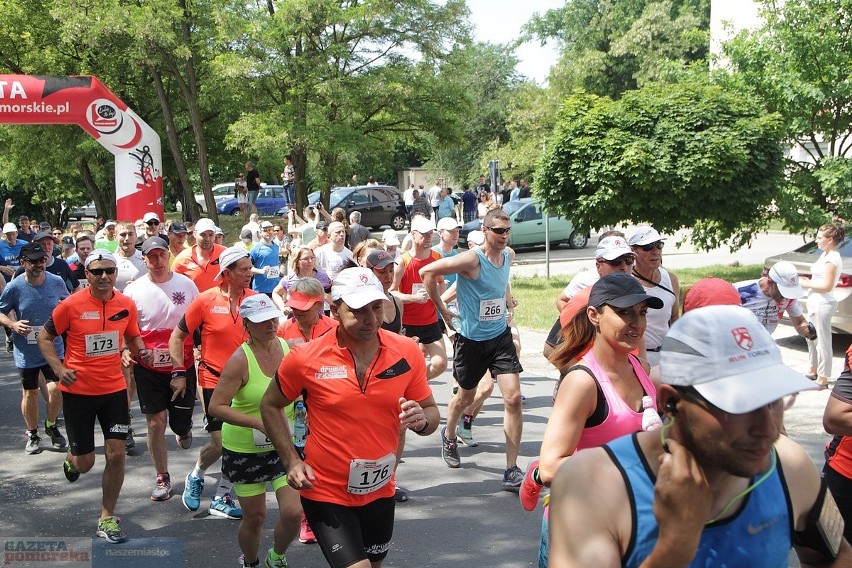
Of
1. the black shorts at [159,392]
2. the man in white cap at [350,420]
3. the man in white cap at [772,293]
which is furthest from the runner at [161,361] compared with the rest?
the man in white cap at [772,293]

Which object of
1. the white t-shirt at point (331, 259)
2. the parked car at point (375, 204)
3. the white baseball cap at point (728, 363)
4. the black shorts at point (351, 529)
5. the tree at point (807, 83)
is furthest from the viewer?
the parked car at point (375, 204)

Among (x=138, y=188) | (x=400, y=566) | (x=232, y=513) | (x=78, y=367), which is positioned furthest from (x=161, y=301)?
(x=138, y=188)

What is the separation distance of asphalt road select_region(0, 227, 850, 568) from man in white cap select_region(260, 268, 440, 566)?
67.1 inches

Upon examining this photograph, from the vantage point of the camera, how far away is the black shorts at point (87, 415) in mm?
6477

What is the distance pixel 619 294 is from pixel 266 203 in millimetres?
38109

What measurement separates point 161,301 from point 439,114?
19.1 meters

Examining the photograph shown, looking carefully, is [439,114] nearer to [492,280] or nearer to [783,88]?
[783,88]

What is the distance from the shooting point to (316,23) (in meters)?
23.9

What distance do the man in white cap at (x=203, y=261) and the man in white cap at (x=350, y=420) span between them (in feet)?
17.8

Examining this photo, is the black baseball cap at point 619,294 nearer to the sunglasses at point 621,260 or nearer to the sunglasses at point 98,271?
the sunglasses at point 621,260

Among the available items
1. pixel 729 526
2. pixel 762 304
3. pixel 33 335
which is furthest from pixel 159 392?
pixel 729 526

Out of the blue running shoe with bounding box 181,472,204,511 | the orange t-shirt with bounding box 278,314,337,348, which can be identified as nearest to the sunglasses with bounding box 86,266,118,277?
the orange t-shirt with bounding box 278,314,337,348

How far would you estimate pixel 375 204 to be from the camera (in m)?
32.6

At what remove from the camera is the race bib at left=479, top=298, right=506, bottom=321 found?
7230mm
